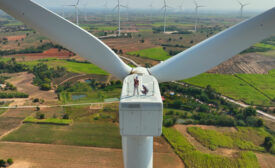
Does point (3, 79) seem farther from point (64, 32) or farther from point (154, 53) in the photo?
point (64, 32)

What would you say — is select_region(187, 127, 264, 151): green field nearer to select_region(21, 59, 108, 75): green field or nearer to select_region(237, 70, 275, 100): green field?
select_region(237, 70, 275, 100): green field

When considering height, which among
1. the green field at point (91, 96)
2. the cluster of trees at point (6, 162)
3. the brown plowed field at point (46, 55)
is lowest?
the cluster of trees at point (6, 162)

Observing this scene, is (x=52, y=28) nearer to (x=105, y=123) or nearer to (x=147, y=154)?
(x=147, y=154)

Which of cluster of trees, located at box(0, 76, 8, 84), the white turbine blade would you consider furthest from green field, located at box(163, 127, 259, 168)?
cluster of trees, located at box(0, 76, 8, 84)

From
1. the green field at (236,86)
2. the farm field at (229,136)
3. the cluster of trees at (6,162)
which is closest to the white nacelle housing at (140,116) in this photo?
the farm field at (229,136)

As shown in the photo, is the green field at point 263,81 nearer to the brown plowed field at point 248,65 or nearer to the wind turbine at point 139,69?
the brown plowed field at point 248,65

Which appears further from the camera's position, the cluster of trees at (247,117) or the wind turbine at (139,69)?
the cluster of trees at (247,117)
